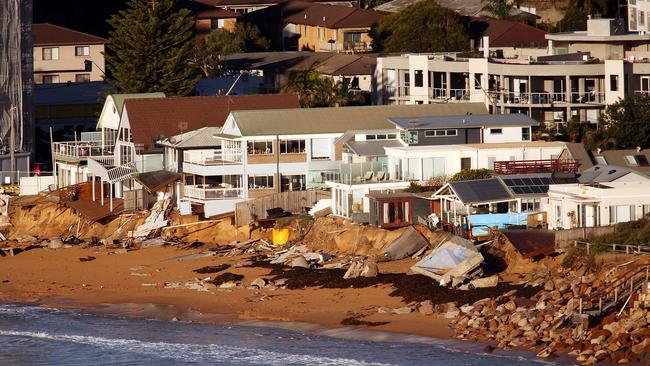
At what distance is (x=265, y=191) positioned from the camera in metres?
61.7

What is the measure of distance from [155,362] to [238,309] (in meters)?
5.32

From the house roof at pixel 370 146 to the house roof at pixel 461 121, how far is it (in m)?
0.72

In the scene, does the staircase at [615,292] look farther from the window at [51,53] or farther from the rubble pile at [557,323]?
the window at [51,53]

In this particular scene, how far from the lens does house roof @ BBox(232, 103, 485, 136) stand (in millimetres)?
62344

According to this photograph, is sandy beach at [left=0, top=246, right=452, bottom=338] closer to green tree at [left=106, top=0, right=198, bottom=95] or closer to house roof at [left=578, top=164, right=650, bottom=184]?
house roof at [left=578, top=164, right=650, bottom=184]

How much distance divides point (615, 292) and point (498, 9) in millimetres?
73696

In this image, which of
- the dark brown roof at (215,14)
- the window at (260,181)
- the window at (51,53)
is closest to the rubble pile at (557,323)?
the window at (260,181)

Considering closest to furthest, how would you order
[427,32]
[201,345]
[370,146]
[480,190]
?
[201,345] → [480,190] → [370,146] → [427,32]

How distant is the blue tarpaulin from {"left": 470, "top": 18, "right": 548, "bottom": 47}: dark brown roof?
42.4 meters

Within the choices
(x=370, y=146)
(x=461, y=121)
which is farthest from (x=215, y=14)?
(x=370, y=146)

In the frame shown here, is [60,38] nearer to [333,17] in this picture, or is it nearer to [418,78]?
[333,17]

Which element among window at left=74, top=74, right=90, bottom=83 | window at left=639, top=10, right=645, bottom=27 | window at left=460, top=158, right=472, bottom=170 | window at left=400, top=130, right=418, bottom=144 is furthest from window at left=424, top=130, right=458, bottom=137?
window at left=74, top=74, right=90, bottom=83

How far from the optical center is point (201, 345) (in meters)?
45.3

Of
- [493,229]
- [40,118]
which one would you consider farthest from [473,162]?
[40,118]
